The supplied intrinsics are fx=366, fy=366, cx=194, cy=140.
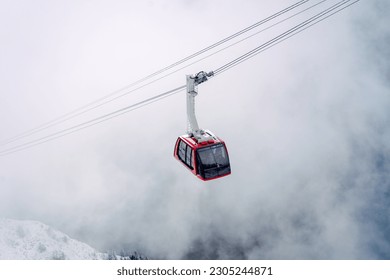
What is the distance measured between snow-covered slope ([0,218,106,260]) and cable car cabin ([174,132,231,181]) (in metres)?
37.7

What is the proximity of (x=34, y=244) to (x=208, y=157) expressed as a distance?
54.5 m

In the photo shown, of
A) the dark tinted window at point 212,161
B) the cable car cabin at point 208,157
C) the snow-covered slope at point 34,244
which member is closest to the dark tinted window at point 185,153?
the cable car cabin at point 208,157

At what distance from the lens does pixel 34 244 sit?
63.1 metres

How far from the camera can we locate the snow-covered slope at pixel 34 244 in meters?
54.5

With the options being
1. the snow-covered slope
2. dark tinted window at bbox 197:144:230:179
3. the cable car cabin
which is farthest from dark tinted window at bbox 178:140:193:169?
the snow-covered slope

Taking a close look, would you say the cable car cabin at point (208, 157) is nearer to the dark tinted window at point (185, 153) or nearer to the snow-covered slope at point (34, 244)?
the dark tinted window at point (185, 153)

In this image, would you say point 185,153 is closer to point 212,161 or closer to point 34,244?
point 212,161

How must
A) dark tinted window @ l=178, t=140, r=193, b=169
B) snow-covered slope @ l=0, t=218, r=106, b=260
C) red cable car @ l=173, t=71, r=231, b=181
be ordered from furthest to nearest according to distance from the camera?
snow-covered slope @ l=0, t=218, r=106, b=260 < dark tinted window @ l=178, t=140, r=193, b=169 < red cable car @ l=173, t=71, r=231, b=181

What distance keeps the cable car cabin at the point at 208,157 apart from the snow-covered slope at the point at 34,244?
37.7m

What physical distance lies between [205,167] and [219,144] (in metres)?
1.47

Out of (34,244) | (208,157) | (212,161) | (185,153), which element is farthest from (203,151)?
(34,244)

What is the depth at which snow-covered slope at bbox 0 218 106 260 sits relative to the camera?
54.5 m

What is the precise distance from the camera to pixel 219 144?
19953 mm

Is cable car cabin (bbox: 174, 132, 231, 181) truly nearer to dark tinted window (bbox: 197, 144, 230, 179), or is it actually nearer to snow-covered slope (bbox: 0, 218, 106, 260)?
dark tinted window (bbox: 197, 144, 230, 179)
